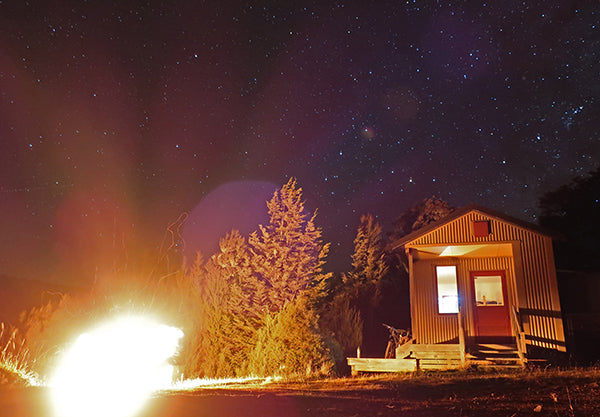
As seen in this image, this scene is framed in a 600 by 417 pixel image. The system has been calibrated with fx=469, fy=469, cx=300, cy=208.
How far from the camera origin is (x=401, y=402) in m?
6.45

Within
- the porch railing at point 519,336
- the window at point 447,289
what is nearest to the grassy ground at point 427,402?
the porch railing at point 519,336

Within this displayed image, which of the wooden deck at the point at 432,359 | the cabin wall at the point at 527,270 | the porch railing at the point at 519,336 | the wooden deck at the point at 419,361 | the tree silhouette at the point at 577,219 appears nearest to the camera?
the porch railing at the point at 519,336

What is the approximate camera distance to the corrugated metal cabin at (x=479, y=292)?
13.7m

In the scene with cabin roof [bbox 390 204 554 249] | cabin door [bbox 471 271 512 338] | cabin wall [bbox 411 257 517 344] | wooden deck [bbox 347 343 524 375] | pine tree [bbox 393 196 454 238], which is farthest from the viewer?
pine tree [bbox 393 196 454 238]

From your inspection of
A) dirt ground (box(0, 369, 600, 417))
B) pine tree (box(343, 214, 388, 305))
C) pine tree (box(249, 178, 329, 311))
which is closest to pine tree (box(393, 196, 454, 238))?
pine tree (box(343, 214, 388, 305))

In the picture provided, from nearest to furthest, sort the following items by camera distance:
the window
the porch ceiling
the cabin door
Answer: the porch ceiling, the cabin door, the window

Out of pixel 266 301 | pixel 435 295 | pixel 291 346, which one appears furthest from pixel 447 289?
pixel 266 301

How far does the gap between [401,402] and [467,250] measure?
9889 mm

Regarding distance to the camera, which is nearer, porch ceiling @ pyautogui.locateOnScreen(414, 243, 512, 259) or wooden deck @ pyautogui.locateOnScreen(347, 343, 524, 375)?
wooden deck @ pyautogui.locateOnScreen(347, 343, 524, 375)

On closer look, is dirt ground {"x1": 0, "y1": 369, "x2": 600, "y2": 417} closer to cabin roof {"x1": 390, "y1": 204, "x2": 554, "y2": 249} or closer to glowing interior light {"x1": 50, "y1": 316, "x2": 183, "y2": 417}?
glowing interior light {"x1": 50, "y1": 316, "x2": 183, "y2": 417}

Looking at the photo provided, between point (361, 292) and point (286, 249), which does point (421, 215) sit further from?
point (286, 249)

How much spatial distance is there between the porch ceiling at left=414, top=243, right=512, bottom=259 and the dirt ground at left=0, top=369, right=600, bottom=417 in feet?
→ 22.8

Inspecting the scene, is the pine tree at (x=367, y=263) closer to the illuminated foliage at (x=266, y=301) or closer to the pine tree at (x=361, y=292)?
the pine tree at (x=361, y=292)

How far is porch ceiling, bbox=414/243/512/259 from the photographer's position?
14.7 metres
